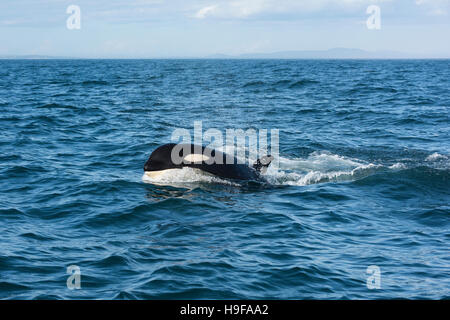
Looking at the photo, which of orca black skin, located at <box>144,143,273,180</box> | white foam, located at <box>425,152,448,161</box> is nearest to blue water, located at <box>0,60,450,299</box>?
white foam, located at <box>425,152,448,161</box>

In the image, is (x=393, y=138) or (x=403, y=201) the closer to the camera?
(x=403, y=201)

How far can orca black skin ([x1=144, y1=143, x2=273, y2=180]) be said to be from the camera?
591 inches

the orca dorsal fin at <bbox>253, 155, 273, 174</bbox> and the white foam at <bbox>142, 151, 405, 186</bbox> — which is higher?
the orca dorsal fin at <bbox>253, 155, 273, 174</bbox>

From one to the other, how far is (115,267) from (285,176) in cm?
919

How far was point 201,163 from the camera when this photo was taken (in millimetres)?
15438

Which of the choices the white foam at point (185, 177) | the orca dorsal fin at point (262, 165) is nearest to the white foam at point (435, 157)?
the orca dorsal fin at point (262, 165)

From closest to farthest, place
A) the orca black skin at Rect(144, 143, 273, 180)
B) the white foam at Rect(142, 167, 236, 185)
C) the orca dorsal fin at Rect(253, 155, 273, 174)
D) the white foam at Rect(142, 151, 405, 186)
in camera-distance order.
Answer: the orca black skin at Rect(144, 143, 273, 180)
the white foam at Rect(142, 167, 236, 185)
the white foam at Rect(142, 151, 405, 186)
the orca dorsal fin at Rect(253, 155, 273, 174)

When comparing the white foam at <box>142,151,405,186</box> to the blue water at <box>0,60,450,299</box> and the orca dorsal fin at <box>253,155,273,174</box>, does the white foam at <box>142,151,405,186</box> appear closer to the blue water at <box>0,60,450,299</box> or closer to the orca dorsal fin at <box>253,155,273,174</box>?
the blue water at <box>0,60,450,299</box>

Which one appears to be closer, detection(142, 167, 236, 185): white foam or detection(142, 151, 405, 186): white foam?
detection(142, 167, 236, 185): white foam

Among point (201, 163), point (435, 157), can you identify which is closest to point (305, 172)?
point (201, 163)

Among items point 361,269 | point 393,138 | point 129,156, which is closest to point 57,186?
point 129,156

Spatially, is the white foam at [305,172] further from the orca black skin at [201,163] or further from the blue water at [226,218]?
the orca black skin at [201,163]

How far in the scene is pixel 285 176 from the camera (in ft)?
58.9
